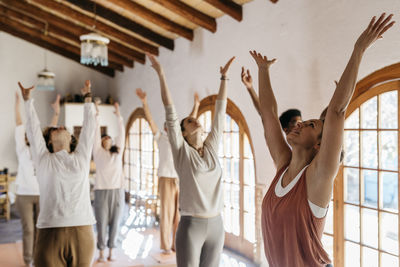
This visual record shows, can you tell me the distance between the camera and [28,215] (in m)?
4.01

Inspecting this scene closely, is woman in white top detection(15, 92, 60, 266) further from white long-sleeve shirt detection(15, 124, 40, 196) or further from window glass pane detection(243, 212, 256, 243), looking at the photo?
window glass pane detection(243, 212, 256, 243)

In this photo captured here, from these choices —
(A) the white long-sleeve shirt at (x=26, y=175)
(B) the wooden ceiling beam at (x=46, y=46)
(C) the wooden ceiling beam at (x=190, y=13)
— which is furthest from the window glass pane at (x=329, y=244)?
(B) the wooden ceiling beam at (x=46, y=46)

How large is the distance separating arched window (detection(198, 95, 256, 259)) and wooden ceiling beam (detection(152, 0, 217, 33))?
1026 millimetres

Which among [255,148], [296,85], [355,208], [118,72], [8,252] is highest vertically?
[118,72]

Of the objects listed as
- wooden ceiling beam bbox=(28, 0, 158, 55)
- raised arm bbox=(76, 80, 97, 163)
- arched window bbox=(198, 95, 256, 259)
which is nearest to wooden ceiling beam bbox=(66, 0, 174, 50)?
wooden ceiling beam bbox=(28, 0, 158, 55)

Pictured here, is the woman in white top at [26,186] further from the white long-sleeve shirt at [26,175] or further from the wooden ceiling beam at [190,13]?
the wooden ceiling beam at [190,13]

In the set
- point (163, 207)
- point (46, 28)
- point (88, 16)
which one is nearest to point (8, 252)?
point (163, 207)

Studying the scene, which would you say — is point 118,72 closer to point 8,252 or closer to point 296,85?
point 8,252

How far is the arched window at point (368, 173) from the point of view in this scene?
116 inches

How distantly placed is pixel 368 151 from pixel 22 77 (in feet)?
28.0

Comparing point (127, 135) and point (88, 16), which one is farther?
point (127, 135)

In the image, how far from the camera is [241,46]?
15.3ft

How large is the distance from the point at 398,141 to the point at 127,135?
6906 millimetres

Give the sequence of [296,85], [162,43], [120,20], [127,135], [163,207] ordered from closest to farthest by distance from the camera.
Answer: [296,85]
[163,207]
[120,20]
[162,43]
[127,135]
